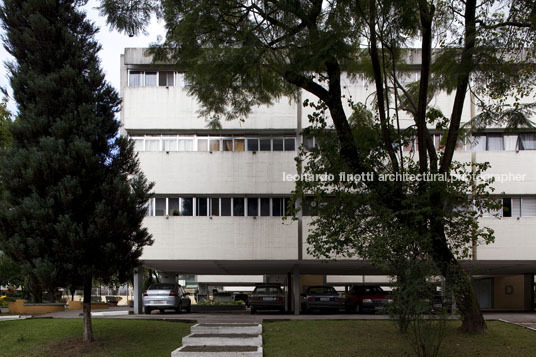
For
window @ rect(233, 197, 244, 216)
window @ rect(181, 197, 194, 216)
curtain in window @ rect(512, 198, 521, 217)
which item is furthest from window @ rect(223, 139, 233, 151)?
curtain in window @ rect(512, 198, 521, 217)

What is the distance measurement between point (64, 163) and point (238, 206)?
10.9 meters

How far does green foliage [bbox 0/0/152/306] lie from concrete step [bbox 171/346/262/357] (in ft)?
7.87

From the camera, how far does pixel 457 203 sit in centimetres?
1222

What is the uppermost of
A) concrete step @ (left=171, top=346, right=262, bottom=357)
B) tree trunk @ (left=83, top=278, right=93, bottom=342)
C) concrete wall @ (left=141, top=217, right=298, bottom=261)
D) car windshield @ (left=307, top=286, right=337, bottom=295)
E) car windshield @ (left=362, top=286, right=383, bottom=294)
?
concrete wall @ (left=141, top=217, right=298, bottom=261)

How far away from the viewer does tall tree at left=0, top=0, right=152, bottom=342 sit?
441 inches

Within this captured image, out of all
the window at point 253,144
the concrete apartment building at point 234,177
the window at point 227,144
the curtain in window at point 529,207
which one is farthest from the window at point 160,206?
the curtain in window at point 529,207

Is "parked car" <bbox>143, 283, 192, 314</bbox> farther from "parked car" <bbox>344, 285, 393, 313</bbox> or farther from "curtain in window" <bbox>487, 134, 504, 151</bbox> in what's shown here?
"curtain in window" <bbox>487, 134, 504, 151</bbox>

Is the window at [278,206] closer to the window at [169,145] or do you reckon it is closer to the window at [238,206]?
the window at [238,206]

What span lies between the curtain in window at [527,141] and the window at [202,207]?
1427 cm

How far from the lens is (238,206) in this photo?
71.1 feet

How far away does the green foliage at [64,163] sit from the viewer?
1120 cm

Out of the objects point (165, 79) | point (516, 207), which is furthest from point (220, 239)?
point (516, 207)

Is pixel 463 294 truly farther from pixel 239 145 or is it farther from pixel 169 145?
pixel 169 145

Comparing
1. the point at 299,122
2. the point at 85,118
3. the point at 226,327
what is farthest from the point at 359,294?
the point at 85,118
